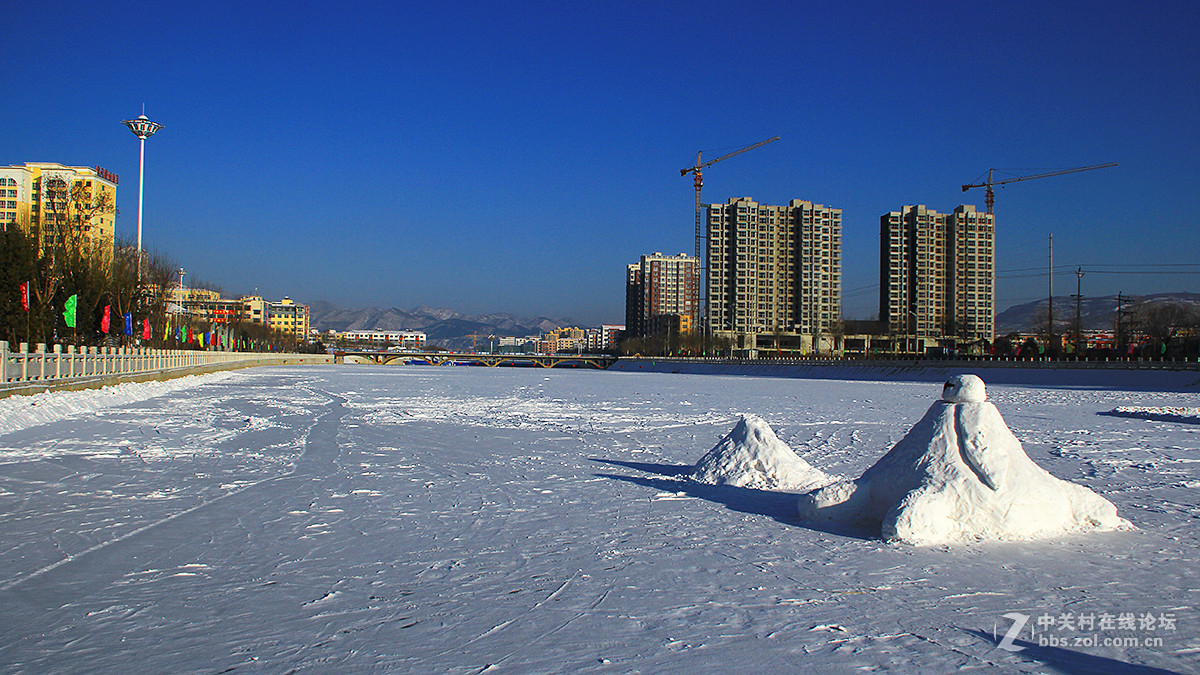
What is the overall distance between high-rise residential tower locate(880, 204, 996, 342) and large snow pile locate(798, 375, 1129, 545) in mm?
124660

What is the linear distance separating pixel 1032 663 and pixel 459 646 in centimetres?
291

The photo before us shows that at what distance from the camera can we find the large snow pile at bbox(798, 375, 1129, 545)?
629 cm

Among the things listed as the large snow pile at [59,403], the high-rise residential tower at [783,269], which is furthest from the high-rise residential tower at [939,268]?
the large snow pile at [59,403]

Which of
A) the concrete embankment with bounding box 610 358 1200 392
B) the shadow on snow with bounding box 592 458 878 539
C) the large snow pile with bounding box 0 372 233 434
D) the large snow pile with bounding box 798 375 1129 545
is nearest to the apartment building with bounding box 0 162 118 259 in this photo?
the large snow pile with bounding box 0 372 233 434

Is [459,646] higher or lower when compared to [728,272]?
lower

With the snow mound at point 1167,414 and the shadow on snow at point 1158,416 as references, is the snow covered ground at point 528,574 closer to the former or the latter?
the shadow on snow at point 1158,416

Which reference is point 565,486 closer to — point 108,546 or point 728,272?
point 108,546

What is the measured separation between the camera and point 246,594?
5.02 meters

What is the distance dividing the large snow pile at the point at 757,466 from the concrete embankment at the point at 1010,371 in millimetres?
17617

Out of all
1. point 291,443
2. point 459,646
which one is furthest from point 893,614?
point 291,443

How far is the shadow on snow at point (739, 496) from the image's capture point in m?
7.08

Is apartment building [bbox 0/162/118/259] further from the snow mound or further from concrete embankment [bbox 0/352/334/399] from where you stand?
the snow mound

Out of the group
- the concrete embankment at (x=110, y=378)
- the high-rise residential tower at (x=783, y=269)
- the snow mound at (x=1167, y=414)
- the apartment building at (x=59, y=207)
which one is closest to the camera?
the concrete embankment at (x=110, y=378)

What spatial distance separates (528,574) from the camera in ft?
18.2
